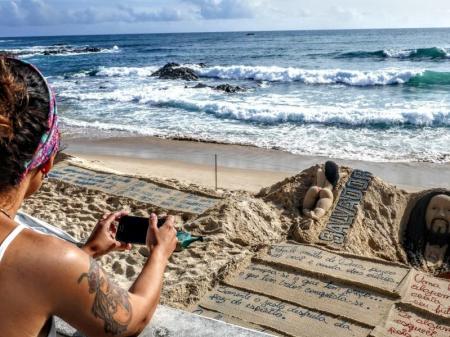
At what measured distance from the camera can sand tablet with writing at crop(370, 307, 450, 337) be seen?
14.1 ft

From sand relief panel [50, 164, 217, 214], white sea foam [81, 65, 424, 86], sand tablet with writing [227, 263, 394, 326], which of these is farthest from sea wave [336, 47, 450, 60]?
sand tablet with writing [227, 263, 394, 326]

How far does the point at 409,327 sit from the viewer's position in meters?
4.38

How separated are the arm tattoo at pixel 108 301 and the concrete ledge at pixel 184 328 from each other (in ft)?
2.23

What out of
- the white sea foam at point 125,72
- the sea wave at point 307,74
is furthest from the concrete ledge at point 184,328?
the white sea foam at point 125,72

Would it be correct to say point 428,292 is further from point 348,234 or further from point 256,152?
point 256,152

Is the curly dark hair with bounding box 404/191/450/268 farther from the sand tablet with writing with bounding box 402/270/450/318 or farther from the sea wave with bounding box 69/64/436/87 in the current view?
the sea wave with bounding box 69/64/436/87

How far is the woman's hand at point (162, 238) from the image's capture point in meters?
1.75

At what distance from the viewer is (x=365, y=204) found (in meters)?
6.92

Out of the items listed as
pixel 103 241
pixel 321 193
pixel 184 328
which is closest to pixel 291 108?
pixel 321 193

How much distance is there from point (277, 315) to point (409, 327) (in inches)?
41.5

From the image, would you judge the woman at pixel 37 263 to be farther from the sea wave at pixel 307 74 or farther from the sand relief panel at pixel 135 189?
the sea wave at pixel 307 74

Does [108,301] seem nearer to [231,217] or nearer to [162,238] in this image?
[162,238]

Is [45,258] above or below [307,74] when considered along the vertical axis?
above

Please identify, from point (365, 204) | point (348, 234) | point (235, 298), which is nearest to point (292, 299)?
point (235, 298)
